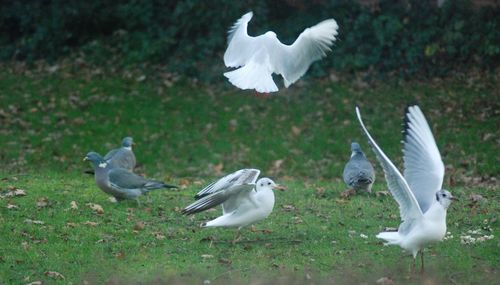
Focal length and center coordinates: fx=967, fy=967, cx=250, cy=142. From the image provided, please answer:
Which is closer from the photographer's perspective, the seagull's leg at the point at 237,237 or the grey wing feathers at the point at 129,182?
the seagull's leg at the point at 237,237

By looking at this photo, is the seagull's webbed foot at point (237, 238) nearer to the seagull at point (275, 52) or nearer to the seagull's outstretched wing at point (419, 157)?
the seagull's outstretched wing at point (419, 157)

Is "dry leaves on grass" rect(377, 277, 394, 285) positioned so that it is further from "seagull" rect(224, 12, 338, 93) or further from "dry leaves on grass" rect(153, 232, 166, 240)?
"seagull" rect(224, 12, 338, 93)

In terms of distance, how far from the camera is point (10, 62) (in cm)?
2338

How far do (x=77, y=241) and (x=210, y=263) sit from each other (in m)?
1.70

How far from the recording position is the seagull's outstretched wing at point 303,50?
14.4 metres

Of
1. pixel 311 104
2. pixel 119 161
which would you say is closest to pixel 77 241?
pixel 119 161

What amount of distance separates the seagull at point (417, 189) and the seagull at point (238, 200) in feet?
5.02

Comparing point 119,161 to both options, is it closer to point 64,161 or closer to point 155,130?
point 64,161

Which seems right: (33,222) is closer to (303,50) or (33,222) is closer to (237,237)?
(237,237)

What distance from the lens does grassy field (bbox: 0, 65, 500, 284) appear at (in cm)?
957

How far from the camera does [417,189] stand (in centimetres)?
961

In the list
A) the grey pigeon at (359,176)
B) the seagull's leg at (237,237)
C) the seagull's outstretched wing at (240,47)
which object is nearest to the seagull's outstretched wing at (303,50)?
the seagull's outstretched wing at (240,47)

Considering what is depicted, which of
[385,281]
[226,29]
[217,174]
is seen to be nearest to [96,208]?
[385,281]

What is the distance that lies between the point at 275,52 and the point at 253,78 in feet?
2.84
